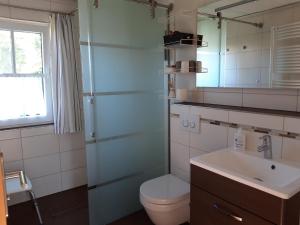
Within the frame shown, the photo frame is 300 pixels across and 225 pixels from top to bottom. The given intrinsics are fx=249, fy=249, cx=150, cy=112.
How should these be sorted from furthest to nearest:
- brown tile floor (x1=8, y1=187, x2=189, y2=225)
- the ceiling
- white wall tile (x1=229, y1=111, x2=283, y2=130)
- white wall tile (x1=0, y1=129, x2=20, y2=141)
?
1. white wall tile (x1=0, y1=129, x2=20, y2=141)
2. brown tile floor (x1=8, y1=187, x2=189, y2=225)
3. the ceiling
4. white wall tile (x1=229, y1=111, x2=283, y2=130)

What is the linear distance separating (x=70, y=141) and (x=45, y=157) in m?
0.32

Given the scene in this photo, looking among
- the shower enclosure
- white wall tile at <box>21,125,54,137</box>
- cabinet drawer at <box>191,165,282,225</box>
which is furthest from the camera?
white wall tile at <box>21,125,54,137</box>

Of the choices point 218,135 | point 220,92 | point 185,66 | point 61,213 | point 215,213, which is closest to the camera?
point 215,213

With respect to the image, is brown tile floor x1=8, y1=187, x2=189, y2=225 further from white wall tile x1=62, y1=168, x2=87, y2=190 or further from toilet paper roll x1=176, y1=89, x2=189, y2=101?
toilet paper roll x1=176, y1=89, x2=189, y2=101

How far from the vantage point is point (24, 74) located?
8.65 ft

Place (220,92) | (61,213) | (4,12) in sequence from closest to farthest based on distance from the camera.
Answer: (220,92) < (4,12) < (61,213)

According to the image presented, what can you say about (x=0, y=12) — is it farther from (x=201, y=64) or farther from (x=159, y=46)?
(x=201, y=64)

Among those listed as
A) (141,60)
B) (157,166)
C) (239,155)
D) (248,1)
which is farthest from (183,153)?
(248,1)

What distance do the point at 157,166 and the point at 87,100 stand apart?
1.07 meters

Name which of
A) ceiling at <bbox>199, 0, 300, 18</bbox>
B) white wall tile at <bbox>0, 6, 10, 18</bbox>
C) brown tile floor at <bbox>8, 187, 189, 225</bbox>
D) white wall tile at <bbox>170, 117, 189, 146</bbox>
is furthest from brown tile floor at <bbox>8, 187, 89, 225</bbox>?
ceiling at <bbox>199, 0, 300, 18</bbox>

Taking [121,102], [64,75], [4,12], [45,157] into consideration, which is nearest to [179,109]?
[121,102]

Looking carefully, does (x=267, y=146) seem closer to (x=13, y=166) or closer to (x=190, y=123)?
(x=190, y=123)

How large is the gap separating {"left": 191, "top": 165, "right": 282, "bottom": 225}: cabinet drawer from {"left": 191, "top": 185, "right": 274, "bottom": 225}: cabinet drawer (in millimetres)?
30

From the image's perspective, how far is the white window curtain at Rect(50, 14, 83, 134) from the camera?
268 cm
